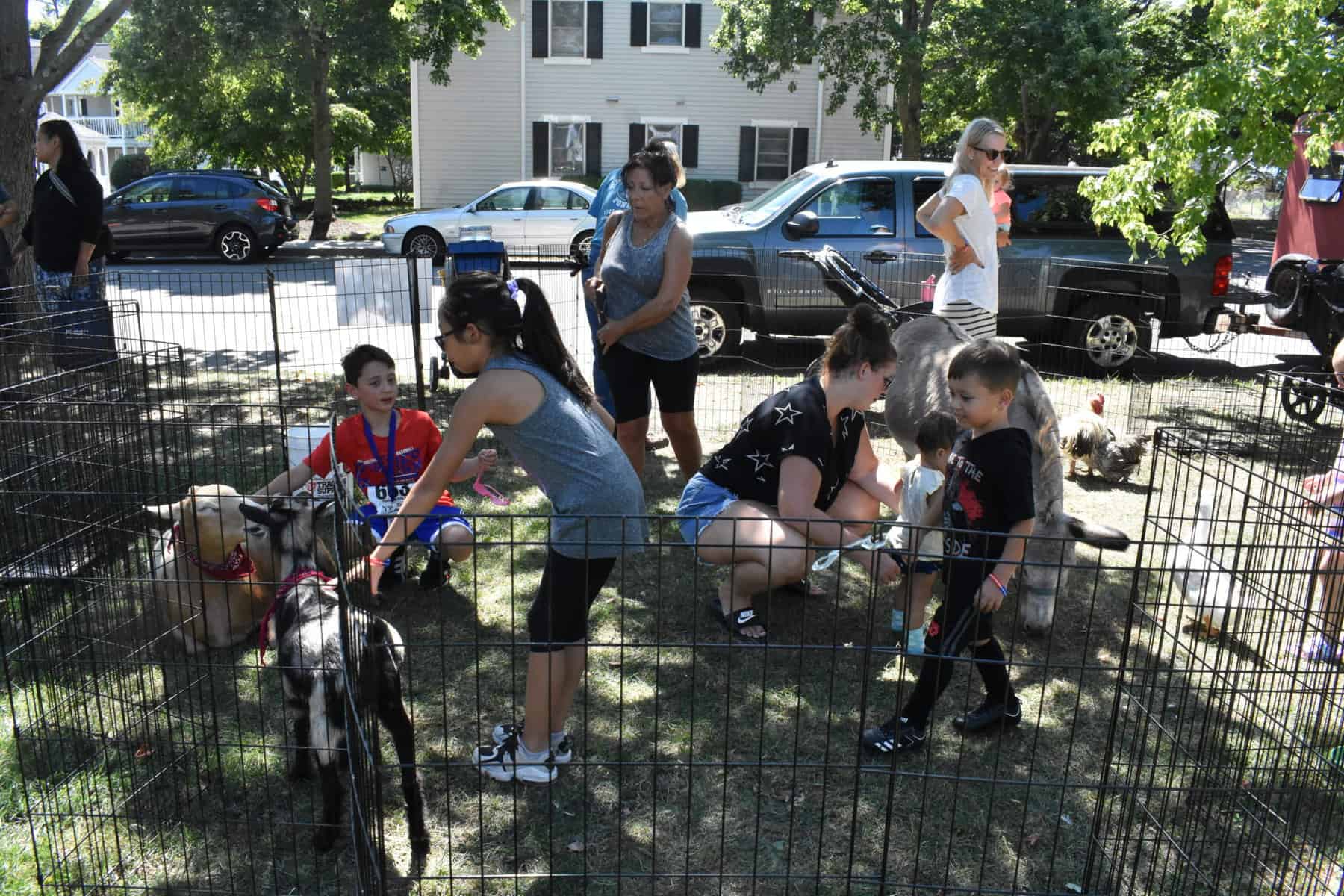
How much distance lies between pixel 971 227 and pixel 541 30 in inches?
850

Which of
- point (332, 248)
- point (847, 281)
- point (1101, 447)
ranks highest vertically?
point (847, 281)

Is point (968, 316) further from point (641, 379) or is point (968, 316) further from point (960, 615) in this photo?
point (960, 615)

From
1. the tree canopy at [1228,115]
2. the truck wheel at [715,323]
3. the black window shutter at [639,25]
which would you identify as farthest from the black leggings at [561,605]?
the black window shutter at [639,25]

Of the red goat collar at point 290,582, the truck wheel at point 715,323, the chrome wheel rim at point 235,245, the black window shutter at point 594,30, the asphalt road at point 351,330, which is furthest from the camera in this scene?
the black window shutter at point 594,30

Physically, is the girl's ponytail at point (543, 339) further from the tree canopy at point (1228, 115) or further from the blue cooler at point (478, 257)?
the tree canopy at point (1228, 115)

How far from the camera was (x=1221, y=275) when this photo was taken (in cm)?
1022

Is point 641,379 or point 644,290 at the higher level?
point 644,290

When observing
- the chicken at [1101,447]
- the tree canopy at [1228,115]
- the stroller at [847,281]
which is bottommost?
the chicken at [1101,447]

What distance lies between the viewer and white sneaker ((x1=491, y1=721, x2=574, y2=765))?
11.8 feet

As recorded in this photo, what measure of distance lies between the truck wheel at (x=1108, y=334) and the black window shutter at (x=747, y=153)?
16.4 metres

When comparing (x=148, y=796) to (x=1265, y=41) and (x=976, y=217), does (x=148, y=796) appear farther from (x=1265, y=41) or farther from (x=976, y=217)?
(x=1265, y=41)

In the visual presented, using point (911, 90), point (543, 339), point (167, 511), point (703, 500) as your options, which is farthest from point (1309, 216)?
point (167, 511)

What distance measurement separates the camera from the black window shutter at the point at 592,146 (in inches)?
1008

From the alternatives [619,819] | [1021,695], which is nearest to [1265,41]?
[1021,695]
